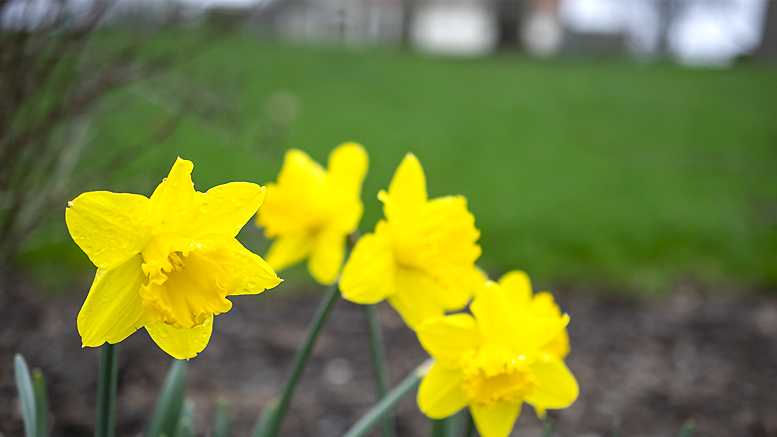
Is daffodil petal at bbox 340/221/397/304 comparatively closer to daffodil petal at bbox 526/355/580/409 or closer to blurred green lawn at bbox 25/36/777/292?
daffodil petal at bbox 526/355/580/409

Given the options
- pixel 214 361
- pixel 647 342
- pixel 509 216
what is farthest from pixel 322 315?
pixel 509 216

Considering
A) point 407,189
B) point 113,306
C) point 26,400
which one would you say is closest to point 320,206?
point 407,189

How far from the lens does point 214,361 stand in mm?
2633

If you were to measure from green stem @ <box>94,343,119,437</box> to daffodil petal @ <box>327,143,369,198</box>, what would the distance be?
48 cm

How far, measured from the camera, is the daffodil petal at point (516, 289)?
1.02 meters

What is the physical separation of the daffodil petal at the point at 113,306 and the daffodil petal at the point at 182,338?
28mm

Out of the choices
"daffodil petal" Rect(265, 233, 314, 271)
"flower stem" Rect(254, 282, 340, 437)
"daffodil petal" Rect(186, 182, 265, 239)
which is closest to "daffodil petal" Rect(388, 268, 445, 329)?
"flower stem" Rect(254, 282, 340, 437)

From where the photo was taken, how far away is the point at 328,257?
1107 millimetres

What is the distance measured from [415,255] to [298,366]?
280 mm

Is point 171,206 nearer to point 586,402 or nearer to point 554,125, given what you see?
point 586,402

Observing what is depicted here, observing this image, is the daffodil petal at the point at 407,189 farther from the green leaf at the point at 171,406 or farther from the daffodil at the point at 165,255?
the green leaf at the point at 171,406

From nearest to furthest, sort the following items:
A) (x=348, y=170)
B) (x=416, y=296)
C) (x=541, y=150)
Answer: (x=416, y=296)
(x=348, y=170)
(x=541, y=150)

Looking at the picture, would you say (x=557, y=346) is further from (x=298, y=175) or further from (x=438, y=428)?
(x=298, y=175)

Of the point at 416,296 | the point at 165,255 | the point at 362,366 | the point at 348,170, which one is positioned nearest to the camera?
the point at 165,255
